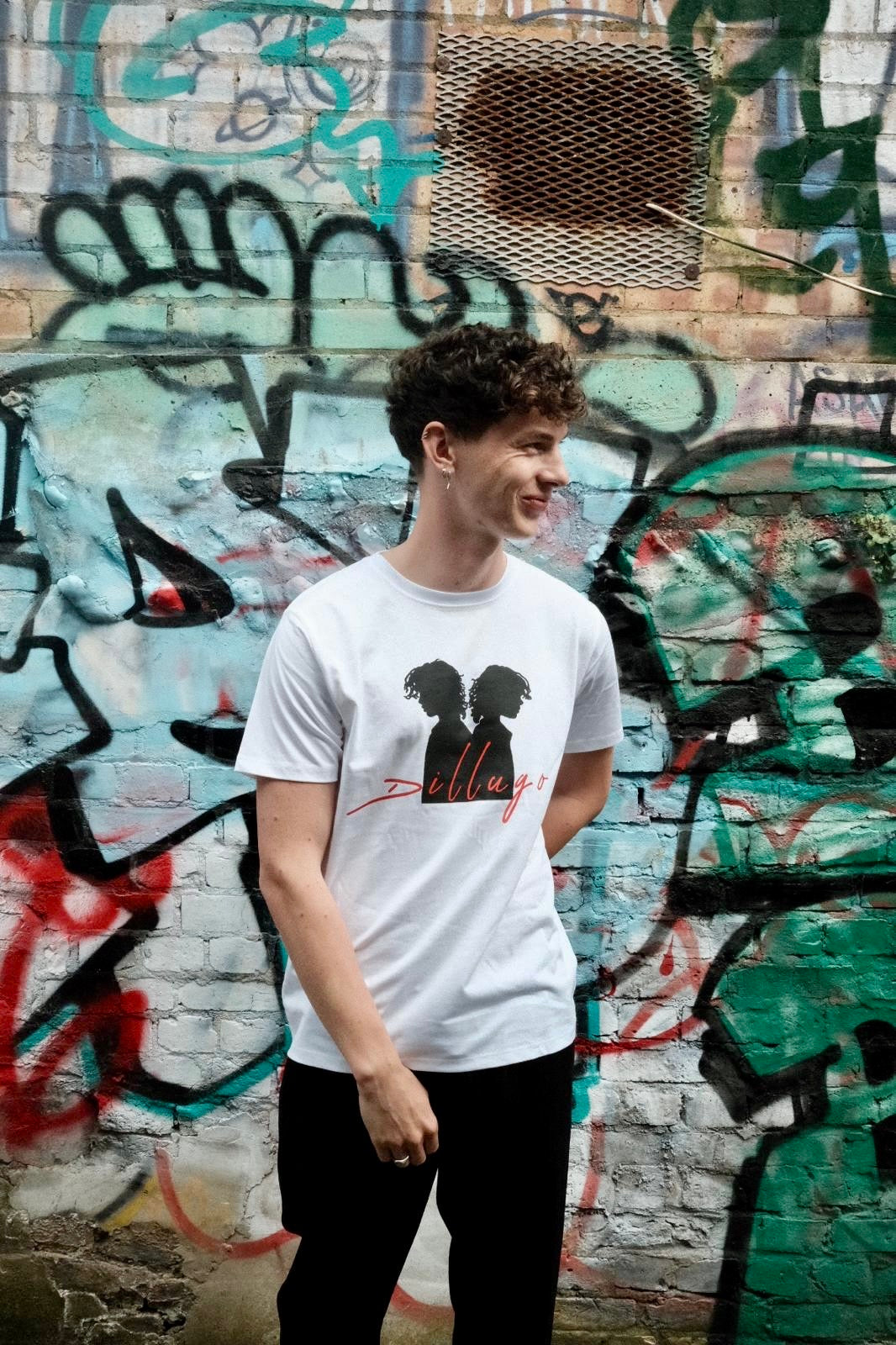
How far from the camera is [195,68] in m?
2.78

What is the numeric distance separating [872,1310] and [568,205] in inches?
105

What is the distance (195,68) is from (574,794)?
1.83m

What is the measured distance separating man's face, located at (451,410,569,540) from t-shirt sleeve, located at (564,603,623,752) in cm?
29

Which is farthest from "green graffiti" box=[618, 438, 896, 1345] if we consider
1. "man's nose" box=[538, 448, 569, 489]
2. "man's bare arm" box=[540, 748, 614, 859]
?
"man's nose" box=[538, 448, 569, 489]

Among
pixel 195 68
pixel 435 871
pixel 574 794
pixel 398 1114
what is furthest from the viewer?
pixel 195 68

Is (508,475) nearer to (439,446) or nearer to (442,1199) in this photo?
(439,446)

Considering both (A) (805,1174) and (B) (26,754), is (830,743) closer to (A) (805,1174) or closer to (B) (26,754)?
(A) (805,1174)

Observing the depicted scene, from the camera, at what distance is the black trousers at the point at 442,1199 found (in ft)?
6.25

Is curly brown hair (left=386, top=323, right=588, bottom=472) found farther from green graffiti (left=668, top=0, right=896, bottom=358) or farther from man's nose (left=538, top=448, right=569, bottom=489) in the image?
green graffiti (left=668, top=0, right=896, bottom=358)

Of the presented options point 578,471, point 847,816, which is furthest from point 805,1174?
point 578,471

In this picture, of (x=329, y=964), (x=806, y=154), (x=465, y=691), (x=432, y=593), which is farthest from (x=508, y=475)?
(x=806, y=154)

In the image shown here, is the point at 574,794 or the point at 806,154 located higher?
the point at 806,154

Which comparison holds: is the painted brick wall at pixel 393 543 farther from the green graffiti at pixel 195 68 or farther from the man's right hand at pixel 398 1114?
the man's right hand at pixel 398 1114

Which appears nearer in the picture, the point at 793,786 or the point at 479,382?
the point at 479,382
